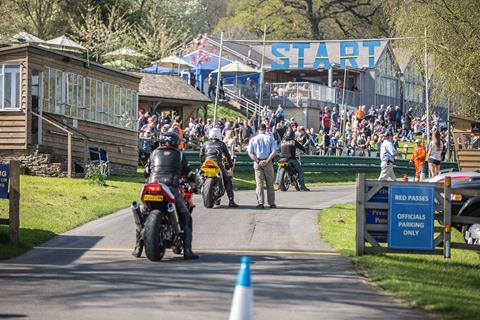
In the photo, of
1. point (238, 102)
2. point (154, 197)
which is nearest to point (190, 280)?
point (154, 197)

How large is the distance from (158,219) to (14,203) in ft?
9.74

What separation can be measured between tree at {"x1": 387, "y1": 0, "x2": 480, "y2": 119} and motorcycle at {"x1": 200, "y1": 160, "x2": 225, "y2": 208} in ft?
56.3

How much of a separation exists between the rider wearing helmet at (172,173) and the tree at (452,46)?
24782 mm

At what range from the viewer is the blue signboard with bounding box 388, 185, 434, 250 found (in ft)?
49.2

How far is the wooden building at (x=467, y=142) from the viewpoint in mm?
35312

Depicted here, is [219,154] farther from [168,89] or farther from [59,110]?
[168,89]

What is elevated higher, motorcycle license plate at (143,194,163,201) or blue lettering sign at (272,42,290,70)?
blue lettering sign at (272,42,290,70)

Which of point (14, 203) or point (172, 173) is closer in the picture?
point (172, 173)

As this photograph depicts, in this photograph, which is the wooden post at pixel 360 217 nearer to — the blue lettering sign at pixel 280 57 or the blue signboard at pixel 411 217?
the blue signboard at pixel 411 217

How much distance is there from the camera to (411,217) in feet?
49.4

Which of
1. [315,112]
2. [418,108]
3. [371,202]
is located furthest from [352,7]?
[371,202]

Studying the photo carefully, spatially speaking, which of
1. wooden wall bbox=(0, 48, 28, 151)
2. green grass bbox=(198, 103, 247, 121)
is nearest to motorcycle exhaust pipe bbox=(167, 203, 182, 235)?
wooden wall bbox=(0, 48, 28, 151)

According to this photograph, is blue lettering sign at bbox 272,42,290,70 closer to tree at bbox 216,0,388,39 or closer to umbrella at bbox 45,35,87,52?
tree at bbox 216,0,388,39

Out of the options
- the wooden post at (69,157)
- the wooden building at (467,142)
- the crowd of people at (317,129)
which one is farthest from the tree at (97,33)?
the wooden post at (69,157)
